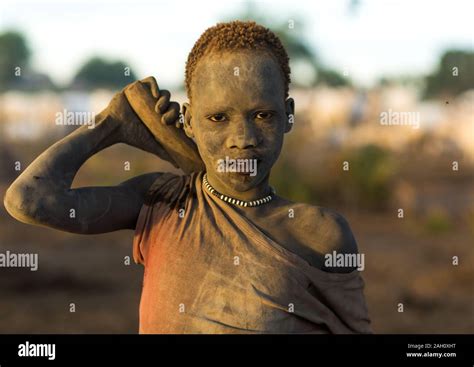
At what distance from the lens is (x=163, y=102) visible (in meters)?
3.45

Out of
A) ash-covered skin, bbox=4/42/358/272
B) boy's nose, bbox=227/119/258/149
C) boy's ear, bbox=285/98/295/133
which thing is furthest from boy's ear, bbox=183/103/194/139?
boy's ear, bbox=285/98/295/133

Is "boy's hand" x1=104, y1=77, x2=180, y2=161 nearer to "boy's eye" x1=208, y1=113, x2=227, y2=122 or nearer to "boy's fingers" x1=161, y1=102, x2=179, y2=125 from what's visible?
"boy's fingers" x1=161, y1=102, x2=179, y2=125

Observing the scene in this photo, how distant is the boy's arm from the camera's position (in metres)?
3.22

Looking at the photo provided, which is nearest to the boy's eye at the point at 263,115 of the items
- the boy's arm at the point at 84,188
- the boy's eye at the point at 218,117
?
the boy's eye at the point at 218,117

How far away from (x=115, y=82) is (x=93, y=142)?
69.0ft

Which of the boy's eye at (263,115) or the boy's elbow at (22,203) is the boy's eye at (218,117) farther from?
the boy's elbow at (22,203)

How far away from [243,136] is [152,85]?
50 centimetres

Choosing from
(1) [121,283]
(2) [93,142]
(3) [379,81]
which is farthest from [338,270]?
(3) [379,81]

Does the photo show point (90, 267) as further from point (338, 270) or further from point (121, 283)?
point (338, 270)

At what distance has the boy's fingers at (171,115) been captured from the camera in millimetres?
3467

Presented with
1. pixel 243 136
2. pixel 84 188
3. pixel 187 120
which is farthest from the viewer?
pixel 187 120

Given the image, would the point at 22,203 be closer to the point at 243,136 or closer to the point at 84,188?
the point at 84,188

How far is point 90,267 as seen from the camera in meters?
14.2

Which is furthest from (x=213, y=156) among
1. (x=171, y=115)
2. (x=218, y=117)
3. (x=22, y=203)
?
(x=22, y=203)
